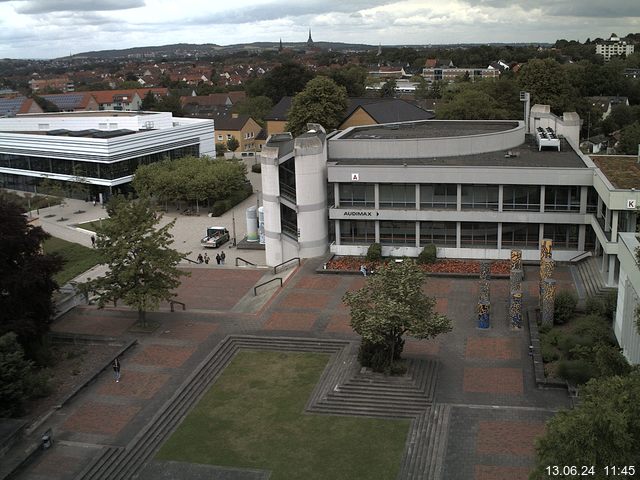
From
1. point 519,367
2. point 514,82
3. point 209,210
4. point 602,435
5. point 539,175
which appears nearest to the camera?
point 602,435

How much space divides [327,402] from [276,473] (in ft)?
15.4

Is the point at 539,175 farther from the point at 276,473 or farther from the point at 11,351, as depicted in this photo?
the point at 11,351

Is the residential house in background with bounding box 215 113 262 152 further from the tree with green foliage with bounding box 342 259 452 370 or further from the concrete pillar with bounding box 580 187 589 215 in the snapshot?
the tree with green foliage with bounding box 342 259 452 370

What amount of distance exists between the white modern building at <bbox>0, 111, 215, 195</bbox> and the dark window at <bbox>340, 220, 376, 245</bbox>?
33440 mm

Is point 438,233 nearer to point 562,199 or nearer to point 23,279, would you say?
point 562,199

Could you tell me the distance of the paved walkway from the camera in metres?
23.7

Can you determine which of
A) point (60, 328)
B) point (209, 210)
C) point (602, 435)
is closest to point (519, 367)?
point (602, 435)

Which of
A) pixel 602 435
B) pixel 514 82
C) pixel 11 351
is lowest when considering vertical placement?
pixel 11 351

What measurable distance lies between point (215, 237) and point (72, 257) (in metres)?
10.6

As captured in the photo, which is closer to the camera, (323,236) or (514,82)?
(323,236)

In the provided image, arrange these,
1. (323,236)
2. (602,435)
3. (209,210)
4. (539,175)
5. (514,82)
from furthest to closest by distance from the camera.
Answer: (514,82) < (209,210) < (323,236) < (539,175) < (602,435)

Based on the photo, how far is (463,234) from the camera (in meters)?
43.4

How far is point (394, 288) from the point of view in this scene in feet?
91.7
